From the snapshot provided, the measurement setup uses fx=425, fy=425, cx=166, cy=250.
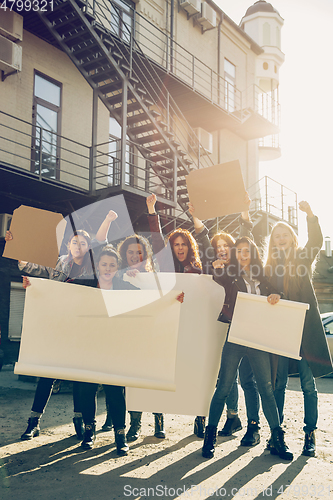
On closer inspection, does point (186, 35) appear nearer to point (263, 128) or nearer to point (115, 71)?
point (263, 128)

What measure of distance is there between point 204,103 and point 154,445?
12486mm

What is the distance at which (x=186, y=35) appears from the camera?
50.3 ft

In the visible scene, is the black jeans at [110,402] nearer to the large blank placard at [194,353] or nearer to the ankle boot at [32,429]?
the large blank placard at [194,353]

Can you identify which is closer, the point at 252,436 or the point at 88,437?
the point at 88,437

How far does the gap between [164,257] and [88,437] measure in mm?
1782

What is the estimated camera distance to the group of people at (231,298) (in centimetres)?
362

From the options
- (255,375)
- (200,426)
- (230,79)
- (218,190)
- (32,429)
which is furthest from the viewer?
(230,79)

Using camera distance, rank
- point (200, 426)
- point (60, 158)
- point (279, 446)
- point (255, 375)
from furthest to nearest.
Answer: point (60, 158), point (200, 426), point (255, 375), point (279, 446)

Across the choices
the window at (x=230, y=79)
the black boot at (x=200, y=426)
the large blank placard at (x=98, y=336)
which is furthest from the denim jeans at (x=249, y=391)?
the window at (x=230, y=79)

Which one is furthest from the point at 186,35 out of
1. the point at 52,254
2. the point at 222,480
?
the point at 222,480

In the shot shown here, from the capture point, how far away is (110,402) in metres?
3.65

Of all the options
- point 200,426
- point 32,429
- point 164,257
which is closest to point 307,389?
point 200,426

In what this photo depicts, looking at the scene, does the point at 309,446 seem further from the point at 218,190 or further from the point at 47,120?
the point at 47,120

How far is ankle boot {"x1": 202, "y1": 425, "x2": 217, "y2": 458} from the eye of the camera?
3.53 m
